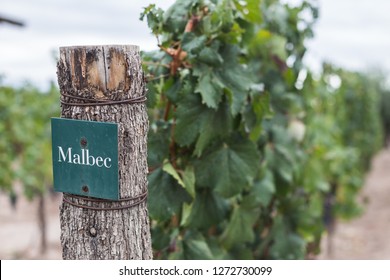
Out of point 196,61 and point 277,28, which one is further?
point 277,28

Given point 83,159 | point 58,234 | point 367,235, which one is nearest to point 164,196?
point 83,159

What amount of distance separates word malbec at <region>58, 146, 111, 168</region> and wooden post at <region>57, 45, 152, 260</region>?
55mm

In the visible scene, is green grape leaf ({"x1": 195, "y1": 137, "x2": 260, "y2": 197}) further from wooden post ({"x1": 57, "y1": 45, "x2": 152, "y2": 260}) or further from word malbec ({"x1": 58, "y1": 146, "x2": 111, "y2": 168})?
word malbec ({"x1": 58, "y1": 146, "x2": 111, "y2": 168})

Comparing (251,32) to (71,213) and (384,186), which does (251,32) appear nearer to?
(71,213)

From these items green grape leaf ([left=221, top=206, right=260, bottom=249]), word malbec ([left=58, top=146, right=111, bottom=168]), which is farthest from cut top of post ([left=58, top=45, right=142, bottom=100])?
green grape leaf ([left=221, top=206, right=260, bottom=249])

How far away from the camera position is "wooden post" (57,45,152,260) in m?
1.38

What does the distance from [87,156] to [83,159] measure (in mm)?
15

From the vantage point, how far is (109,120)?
1382 millimetres

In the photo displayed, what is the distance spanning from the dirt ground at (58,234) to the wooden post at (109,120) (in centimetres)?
663
